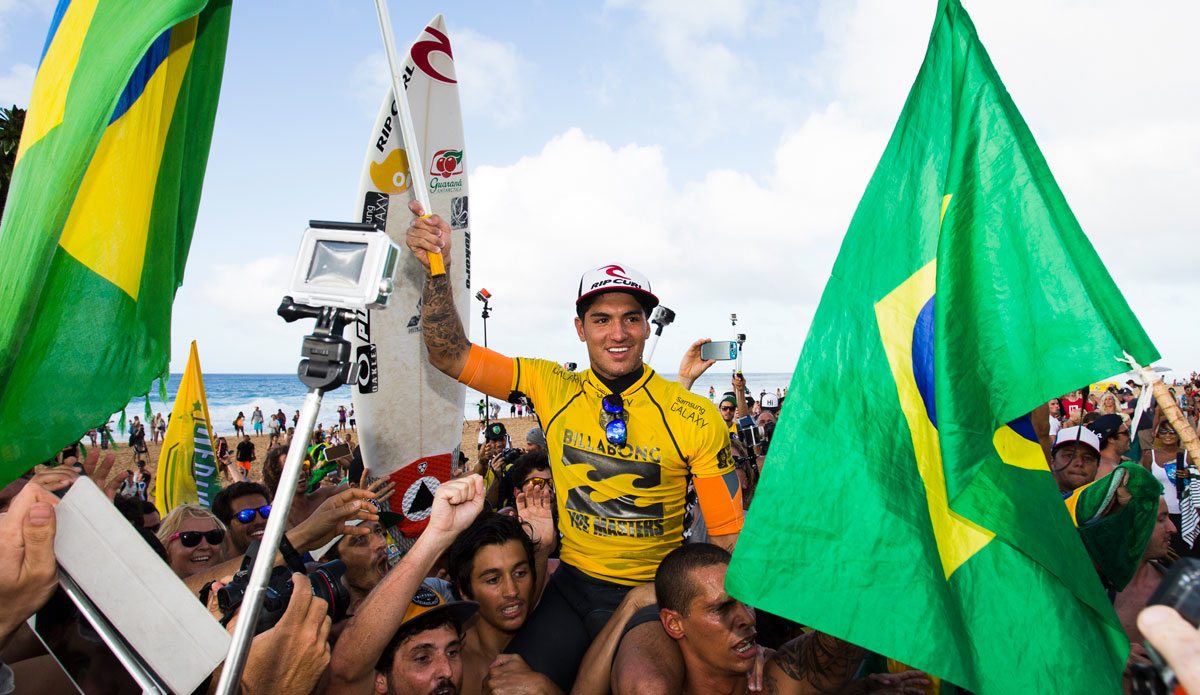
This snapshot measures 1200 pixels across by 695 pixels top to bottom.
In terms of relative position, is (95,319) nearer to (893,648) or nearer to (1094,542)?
(893,648)

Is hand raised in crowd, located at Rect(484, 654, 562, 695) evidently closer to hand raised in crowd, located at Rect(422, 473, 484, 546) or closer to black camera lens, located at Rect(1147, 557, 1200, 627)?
hand raised in crowd, located at Rect(422, 473, 484, 546)

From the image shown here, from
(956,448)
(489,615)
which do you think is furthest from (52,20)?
(956,448)

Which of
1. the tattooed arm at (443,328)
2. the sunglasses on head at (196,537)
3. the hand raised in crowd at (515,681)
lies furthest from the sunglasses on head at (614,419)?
Result: the sunglasses on head at (196,537)

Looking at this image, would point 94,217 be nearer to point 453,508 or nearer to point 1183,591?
point 453,508

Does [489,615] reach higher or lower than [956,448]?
lower

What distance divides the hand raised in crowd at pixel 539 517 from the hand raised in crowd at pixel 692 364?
1.30 m

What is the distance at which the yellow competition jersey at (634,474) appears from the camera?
3.29m

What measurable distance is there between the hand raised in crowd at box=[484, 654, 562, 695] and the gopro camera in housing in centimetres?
186

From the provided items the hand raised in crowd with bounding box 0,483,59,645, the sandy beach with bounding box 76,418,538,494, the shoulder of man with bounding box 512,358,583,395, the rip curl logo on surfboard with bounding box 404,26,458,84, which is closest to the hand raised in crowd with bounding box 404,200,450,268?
the shoulder of man with bounding box 512,358,583,395

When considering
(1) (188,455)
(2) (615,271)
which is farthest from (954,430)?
(1) (188,455)

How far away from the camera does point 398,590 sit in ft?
8.30

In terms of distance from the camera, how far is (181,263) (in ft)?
10.9

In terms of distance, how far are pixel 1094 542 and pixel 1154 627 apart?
3.21 meters

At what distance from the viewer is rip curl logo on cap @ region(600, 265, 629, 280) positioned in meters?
3.54
